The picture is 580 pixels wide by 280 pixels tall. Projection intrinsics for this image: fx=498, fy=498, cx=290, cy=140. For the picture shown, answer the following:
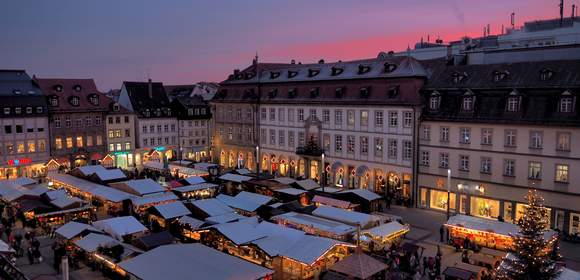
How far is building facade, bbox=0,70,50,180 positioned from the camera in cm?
5066

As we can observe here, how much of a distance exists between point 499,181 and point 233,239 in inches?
789

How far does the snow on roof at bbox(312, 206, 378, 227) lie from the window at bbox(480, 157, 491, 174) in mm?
11017

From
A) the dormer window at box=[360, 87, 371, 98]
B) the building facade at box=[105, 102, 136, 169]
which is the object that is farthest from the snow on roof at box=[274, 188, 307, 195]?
the building facade at box=[105, 102, 136, 169]

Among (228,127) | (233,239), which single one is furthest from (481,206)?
(228,127)

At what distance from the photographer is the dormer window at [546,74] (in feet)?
107

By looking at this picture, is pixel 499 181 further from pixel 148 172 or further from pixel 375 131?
pixel 148 172

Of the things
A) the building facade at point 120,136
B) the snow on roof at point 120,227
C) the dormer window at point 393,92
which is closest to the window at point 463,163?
the dormer window at point 393,92

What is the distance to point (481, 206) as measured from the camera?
3500cm

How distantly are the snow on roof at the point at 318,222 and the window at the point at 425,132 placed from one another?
45.3 feet

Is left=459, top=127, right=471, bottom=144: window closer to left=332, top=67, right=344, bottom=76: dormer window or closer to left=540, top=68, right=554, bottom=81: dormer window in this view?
left=540, top=68, right=554, bottom=81: dormer window

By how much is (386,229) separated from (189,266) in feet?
39.9

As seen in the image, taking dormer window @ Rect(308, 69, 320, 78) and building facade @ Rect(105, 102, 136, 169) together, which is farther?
building facade @ Rect(105, 102, 136, 169)

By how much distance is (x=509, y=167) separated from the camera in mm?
33562

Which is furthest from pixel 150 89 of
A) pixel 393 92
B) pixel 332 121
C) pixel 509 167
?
pixel 509 167
